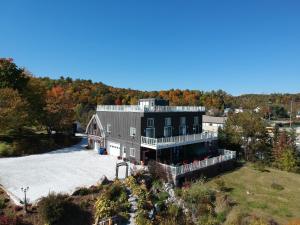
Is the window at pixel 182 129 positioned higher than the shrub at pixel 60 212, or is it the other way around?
the window at pixel 182 129

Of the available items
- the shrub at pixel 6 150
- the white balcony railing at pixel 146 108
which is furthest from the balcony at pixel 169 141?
the shrub at pixel 6 150

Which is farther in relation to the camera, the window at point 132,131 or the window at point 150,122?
the window at point 132,131

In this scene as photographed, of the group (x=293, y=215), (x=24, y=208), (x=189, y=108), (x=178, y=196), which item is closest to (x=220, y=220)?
(x=178, y=196)

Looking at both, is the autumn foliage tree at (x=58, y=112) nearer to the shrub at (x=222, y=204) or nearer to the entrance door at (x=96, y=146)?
the entrance door at (x=96, y=146)

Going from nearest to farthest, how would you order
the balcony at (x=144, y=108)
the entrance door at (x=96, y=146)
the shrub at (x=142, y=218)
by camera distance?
the shrub at (x=142, y=218), the balcony at (x=144, y=108), the entrance door at (x=96, y=146)

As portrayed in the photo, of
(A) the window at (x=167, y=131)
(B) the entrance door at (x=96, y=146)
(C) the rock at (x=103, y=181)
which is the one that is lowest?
(C) the rock at (x=103, y=181)

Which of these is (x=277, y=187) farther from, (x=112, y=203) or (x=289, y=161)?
(x=112, y=203)

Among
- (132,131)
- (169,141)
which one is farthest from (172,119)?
(132,131)

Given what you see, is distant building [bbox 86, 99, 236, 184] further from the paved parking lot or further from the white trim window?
the paved parking lot
